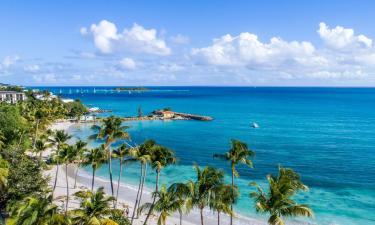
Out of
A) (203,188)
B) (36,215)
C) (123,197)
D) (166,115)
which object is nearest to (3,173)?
(36,215)

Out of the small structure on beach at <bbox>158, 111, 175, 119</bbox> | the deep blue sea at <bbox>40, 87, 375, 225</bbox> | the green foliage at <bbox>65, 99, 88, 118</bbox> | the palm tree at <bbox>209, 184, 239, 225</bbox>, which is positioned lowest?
the deep blue sea at <bbox>40, 87, 375, 225</bbox>

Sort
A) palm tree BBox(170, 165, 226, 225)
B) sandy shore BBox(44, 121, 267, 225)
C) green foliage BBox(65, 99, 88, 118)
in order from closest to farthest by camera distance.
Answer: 1. palm tree BBox(170, 165, 226, 225)
2. sandy shore BBox(44, 121, 267, 225)
3. green foliage BBox(65, 99, 88, 118)

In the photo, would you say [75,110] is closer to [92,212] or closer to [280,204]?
[92,212]

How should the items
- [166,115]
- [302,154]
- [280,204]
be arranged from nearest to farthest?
[280,204] → [302,154] → [166,115]

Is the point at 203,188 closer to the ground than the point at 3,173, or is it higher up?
closer to the ground

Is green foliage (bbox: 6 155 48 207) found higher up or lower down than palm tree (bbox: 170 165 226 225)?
lower down

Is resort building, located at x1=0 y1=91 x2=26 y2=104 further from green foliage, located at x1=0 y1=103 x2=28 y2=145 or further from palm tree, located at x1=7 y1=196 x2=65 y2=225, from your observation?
palm tree, located at x1=7 y1=196 x2=65 y2=225

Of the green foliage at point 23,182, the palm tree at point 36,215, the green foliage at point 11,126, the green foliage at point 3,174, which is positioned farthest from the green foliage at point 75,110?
the palm tree at point 36,215

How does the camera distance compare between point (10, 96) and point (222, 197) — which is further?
point (10, 96)

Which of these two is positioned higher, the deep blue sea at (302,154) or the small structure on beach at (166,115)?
the small structure on beach at (166,115)

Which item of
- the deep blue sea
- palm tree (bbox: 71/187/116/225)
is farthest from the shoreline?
palm tree (bbox: 71/187/116/225)

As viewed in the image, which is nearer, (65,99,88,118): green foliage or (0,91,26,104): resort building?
(0,91,26,104): resort building

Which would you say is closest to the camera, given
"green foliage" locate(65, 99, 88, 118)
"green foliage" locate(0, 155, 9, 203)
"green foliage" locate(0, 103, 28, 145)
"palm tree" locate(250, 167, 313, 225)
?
→ "palm tree" locate(250, 167, 313, 225)

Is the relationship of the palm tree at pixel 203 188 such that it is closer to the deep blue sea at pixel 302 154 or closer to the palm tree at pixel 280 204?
the palm tree at pixel 280 204
